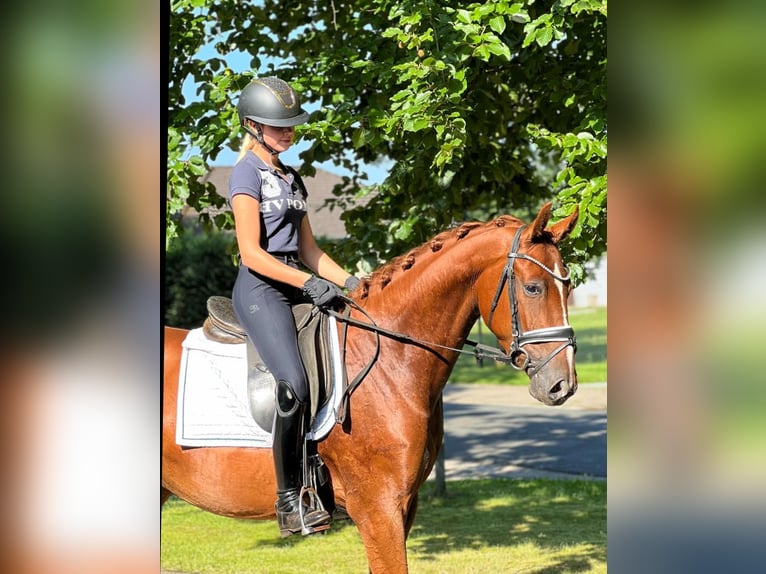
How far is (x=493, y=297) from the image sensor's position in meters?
4.41

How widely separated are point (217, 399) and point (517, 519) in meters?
6.02

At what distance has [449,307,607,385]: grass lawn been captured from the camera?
2744 centimetres

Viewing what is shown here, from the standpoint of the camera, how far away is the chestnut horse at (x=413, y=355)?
4285 mm

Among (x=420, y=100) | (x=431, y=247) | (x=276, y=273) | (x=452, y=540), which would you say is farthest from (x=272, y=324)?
(x=452, y=540)

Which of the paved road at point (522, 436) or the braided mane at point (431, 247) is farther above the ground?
the braided mane at point (431, 247)

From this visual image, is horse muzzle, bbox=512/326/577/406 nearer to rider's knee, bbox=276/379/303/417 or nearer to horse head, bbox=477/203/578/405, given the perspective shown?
horse head, bbox=477/203/578/405

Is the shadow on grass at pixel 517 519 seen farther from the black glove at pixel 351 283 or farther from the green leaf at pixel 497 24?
the green leaf at pixel 497 24

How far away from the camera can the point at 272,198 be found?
181 inches

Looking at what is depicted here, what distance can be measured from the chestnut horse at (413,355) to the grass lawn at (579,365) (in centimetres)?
1833

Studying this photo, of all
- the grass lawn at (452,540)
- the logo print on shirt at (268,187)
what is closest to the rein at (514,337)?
the logo print on shirt at (268,187)
